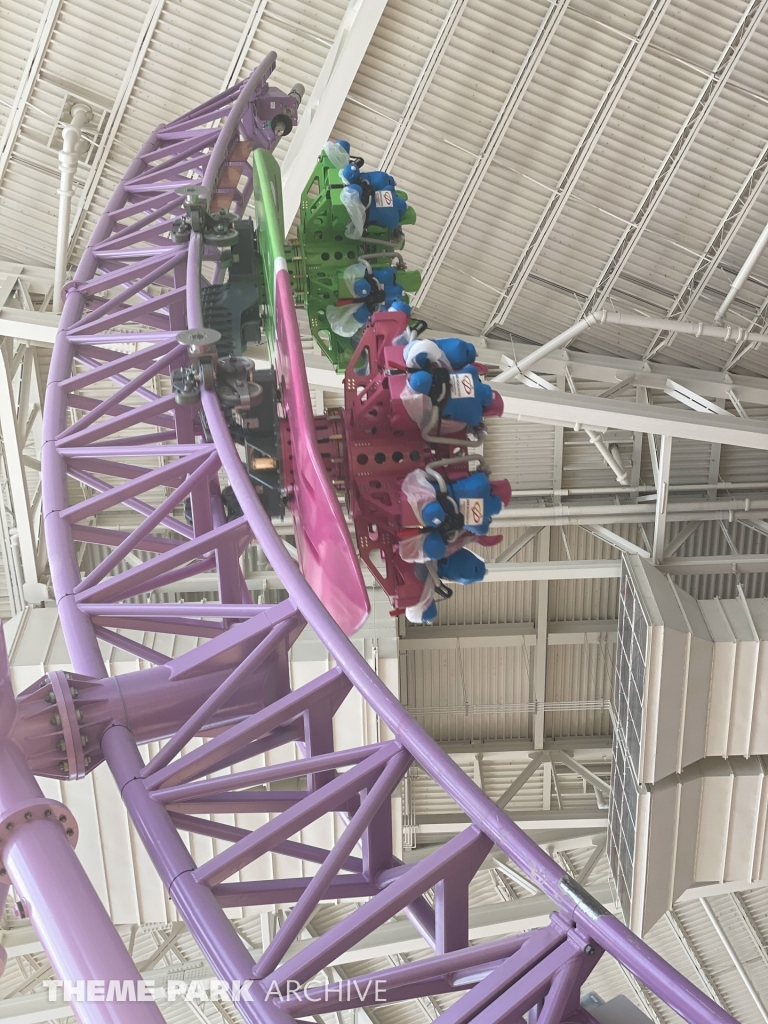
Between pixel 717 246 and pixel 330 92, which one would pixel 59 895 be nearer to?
pixel 330 92

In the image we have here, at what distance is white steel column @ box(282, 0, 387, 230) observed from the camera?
13672mm

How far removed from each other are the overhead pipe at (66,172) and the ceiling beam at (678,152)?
925 centimetres

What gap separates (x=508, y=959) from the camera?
3.92 meters

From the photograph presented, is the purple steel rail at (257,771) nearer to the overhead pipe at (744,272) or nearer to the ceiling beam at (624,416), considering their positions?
the ceiling beam at (624,416)

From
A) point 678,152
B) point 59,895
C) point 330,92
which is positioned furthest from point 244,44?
point 59,895

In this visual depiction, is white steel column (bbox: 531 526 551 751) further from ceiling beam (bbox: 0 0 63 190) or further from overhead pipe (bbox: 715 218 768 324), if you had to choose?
ceiling beam (bbox: 0 0 63 190)

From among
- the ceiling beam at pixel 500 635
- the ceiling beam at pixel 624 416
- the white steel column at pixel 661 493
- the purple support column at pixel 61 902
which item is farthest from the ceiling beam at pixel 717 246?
the purple support column at pixel 61 902

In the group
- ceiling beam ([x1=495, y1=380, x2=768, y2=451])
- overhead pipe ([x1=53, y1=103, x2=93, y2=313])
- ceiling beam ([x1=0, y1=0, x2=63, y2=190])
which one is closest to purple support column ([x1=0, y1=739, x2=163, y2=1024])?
overhead pipe ([x1=53, y1=103, x2=93, y2=313])

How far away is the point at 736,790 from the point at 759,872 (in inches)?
72.9

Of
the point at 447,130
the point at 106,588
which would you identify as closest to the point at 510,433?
the point at 447,130

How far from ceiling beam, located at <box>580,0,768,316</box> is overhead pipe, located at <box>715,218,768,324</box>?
1.82 meters

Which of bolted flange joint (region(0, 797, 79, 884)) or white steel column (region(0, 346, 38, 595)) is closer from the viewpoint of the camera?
bolted flange joint (region(0, 797, 79, 884))

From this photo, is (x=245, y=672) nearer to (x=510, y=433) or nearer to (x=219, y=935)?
(x=219, y=935)

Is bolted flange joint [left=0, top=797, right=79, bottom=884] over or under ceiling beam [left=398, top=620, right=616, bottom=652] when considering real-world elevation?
over
